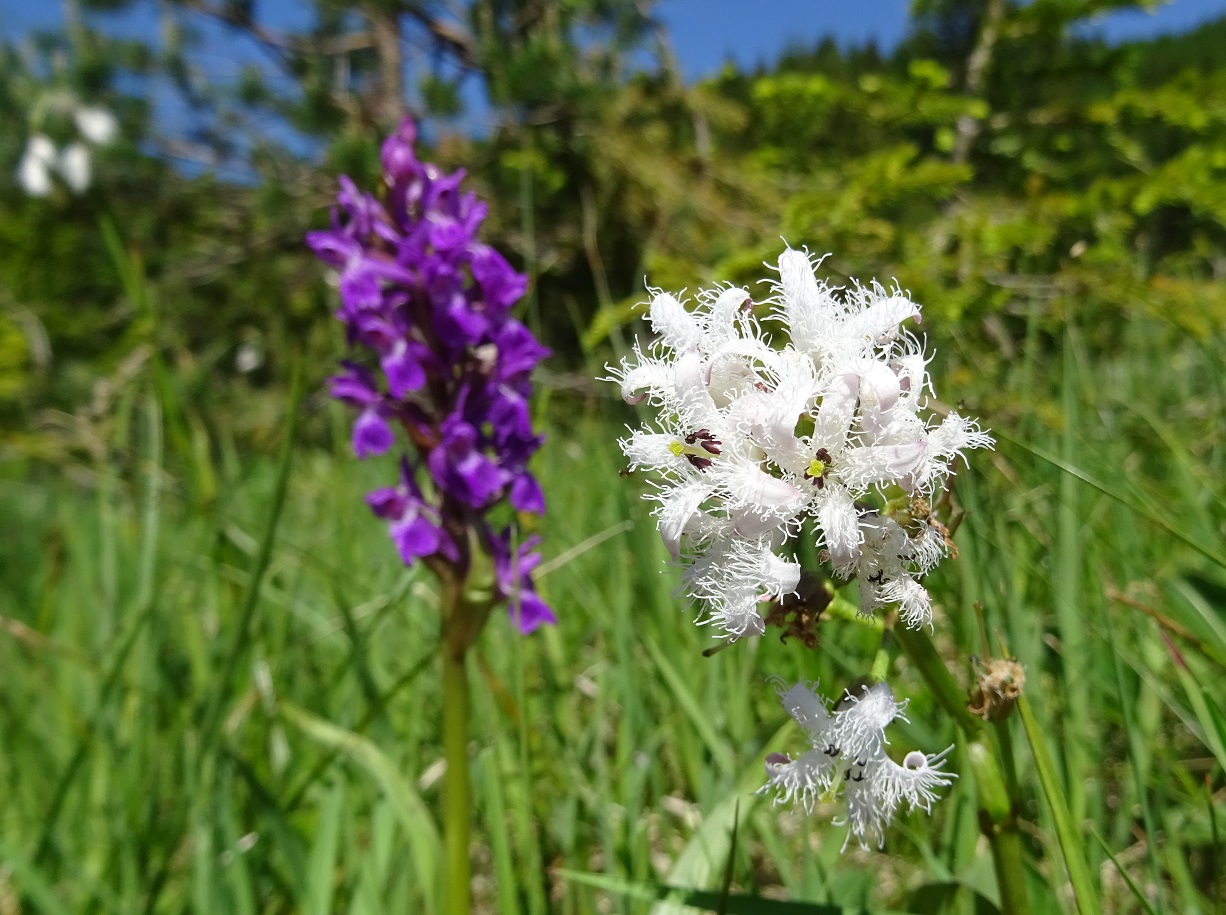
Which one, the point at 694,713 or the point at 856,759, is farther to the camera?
the point at 694,713

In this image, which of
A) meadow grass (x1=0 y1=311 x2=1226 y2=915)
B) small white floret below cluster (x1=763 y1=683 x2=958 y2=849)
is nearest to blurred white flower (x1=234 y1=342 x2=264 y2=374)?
meadow grass (x1=0 y1=311 x2=1226 y2=915)

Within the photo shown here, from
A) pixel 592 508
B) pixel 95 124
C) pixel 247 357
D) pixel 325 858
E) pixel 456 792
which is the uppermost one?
pixel 95 124

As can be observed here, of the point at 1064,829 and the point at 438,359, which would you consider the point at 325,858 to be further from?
the point at 1064,829

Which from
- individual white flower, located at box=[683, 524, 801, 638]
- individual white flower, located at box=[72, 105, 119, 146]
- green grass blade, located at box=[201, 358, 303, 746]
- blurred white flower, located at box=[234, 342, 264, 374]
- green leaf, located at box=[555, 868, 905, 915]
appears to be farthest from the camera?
blurred white flower, located at box=[234, 342, 264, 374]

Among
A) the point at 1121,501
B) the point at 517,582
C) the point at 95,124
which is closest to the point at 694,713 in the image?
the point at 517,582

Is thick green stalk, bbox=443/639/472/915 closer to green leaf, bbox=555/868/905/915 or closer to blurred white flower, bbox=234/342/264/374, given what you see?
green leaf, bbox=555/868/905/915

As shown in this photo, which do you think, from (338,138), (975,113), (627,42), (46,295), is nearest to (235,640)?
(975,113)

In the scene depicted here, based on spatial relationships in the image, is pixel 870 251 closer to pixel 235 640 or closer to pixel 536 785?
pixel 536 785
